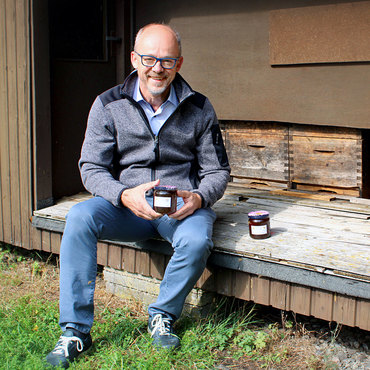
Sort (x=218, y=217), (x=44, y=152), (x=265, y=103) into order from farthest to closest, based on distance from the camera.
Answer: (x=265, y=103), (x=44, y=152), (x=218, y=217)

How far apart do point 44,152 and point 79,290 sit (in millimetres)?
1674

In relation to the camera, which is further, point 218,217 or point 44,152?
point 44,152

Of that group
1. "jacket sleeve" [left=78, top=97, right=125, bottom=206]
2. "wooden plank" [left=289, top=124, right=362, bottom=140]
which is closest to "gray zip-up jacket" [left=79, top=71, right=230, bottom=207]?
"jacket sleeve" [left=78, top=97, right=125, bottom=206]

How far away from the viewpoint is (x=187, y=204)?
3.14 m

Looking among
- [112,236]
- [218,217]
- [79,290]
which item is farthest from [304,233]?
[79,290]

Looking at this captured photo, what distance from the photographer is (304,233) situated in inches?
138

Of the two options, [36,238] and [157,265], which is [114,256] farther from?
[36,238]

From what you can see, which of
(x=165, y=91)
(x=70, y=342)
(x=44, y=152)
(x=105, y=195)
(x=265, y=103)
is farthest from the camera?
(x=265, y=103)

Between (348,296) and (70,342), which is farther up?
(348,296)

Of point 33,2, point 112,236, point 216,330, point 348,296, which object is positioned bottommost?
point 216,330

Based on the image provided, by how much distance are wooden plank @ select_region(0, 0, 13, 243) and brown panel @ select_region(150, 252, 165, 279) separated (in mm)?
1475

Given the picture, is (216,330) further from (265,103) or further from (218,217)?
(265,103)

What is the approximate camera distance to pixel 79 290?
2928 mm

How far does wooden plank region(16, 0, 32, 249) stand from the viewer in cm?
414
